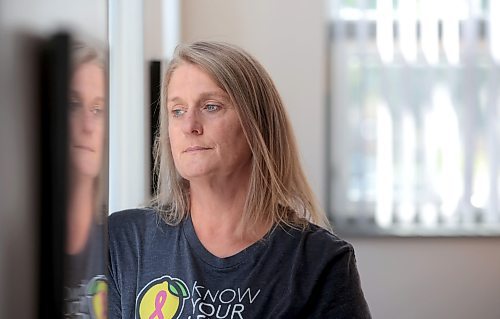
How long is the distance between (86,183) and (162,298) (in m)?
1.11

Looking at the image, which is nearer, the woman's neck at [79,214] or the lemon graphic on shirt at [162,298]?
the woman's neck at [79,214]

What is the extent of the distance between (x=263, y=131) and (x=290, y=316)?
0.31 meters

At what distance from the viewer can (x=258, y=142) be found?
4.57ft

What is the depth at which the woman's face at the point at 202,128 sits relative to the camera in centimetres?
134

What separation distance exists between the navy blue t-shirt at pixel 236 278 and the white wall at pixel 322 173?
2285 millimetres

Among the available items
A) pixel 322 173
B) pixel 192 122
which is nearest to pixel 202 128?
pixel 192 122

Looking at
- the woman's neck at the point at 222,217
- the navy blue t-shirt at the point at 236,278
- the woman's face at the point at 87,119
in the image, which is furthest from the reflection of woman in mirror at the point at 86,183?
the woman's neck at the point at 222,217

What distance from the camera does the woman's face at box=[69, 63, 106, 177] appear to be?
19 cm

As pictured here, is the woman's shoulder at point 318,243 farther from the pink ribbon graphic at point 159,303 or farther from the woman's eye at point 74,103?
the woman's eye at point 74,103

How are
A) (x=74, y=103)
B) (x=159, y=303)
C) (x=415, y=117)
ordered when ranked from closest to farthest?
1. (x=74, y=103)
2. (x=159, y=303)
3. (x=415, y=117)

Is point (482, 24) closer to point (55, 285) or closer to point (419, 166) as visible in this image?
point (419, 166)

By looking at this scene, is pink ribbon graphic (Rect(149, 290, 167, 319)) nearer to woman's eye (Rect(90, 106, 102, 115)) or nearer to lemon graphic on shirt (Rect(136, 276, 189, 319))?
lemon graphic on shirt (Rect(136, 276, 189, 319))

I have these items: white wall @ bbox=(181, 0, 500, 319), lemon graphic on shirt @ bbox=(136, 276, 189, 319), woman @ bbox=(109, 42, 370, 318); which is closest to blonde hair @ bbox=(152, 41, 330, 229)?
woman @ bbox=(109, 42, 370, 318)

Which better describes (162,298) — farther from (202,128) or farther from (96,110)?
(96,110)
